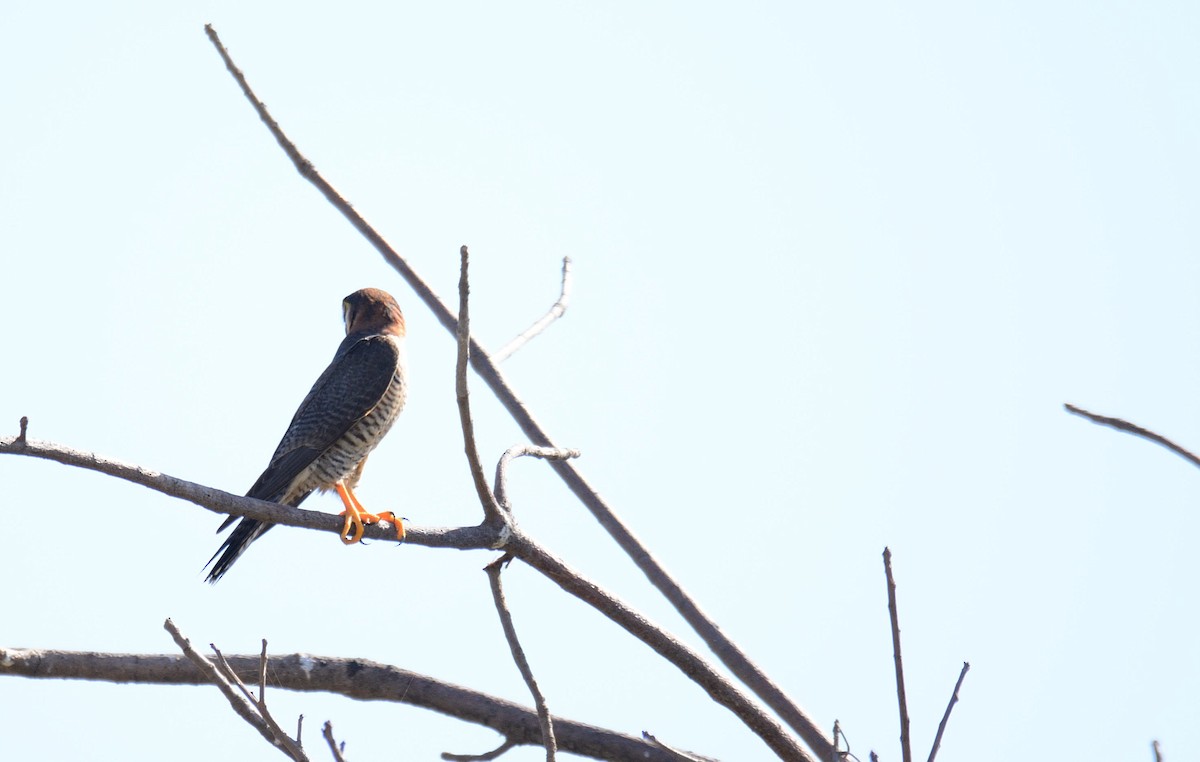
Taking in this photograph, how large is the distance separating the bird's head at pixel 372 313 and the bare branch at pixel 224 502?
351cm

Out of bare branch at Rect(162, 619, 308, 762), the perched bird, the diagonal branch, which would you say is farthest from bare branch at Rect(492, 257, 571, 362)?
bare branch at Rect(162, 619, 308, 762)

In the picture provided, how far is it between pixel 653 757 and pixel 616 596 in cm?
63

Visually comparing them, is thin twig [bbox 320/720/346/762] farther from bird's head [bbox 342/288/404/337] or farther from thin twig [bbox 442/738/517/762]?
bird's head [bbox 342/288/404/337]

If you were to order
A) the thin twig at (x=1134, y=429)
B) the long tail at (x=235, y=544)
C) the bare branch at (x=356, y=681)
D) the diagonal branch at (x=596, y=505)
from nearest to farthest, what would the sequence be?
the thin twig at (x=1134, y=429), the bare branch at (x=356, y=681), the diagonal branch at (x=596, y=505), the long tail at (x=235, y=544)

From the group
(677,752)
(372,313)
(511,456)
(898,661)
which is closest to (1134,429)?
(898,661)

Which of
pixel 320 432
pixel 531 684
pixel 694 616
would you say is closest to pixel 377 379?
pixel 320 432

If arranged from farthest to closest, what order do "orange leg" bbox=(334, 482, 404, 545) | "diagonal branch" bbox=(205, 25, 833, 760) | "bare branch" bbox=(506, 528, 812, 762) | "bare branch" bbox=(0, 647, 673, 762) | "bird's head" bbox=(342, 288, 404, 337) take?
"bird's head" bbox=(342, 288, 404, 337), "diagonal branch" bbox=(205, 25, 833, 760), "orange leg" bbox=(334, 482, 404, 545), "bare branch" bbox=(506, 528, 812, 762), "bare branch" bbox=(0, 647, 673, 762)

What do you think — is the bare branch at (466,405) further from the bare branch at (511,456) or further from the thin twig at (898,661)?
the thin twig at (898,661)

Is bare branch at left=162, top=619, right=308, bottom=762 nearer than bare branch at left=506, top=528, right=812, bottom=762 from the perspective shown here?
Yes

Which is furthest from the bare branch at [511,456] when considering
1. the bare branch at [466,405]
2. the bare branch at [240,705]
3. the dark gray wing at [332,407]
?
the dark gray wing at [332,407]

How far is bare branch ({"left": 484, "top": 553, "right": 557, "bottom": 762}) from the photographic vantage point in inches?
115

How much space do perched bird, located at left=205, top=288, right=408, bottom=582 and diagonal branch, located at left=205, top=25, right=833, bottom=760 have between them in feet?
3.66

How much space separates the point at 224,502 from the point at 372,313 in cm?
420

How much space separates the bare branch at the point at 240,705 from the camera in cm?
269
